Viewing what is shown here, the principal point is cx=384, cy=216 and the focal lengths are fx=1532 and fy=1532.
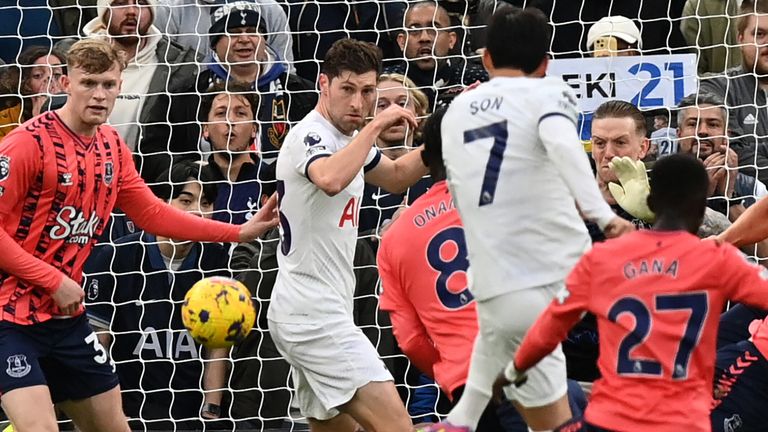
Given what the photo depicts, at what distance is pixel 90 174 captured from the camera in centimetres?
668

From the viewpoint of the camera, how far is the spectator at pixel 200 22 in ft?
33.0

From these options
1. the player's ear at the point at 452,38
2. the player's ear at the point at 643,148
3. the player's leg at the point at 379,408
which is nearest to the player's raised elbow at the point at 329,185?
the player's leg at the point at 379,408

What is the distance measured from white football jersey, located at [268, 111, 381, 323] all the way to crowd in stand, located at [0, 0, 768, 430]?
1114mm

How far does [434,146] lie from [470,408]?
110 centimetres

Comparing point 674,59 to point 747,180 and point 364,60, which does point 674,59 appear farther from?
point 364,60

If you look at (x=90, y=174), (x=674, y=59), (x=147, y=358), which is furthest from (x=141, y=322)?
(x=674, y=59)

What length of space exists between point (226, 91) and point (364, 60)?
2583 mm

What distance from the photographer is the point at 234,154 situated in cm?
902

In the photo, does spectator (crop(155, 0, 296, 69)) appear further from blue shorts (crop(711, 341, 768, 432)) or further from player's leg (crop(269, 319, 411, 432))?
blue shorts (crop(711, 341, 768, 432))

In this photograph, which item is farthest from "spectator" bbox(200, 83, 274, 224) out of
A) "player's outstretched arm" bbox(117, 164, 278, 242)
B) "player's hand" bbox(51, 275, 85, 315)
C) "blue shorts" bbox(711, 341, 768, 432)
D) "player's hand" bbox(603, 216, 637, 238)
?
"player's hand" bbox(603, 216, 637, 238)

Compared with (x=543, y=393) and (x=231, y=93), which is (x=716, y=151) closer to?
(x=231, y=93)

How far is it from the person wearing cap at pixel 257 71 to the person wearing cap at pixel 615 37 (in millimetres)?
1730

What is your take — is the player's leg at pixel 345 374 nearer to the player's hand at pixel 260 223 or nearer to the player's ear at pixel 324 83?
the player's hand at pixel 260 223

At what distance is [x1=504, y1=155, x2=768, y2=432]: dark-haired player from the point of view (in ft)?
16.1
